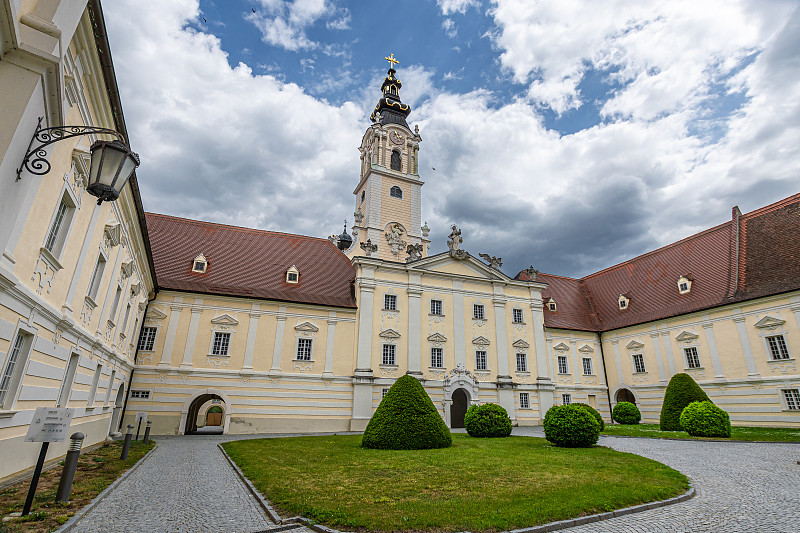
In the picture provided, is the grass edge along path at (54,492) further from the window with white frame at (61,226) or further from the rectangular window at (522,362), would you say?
the rectangular window at (522,362)

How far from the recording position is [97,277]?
1262 cm

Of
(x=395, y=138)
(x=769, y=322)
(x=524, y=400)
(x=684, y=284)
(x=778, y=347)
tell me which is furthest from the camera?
(x=395, y=138)

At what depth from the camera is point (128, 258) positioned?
15.8 meters

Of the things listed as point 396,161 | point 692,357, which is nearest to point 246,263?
point 396,161

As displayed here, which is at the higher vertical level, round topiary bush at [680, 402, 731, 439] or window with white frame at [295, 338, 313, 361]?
window with white frame at [295, 338, 313, 361]

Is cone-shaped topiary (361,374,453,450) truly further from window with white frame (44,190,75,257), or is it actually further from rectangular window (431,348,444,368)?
rectangular window (431,348,444,368)

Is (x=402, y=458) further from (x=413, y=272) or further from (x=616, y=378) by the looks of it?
(x=616, y=378)

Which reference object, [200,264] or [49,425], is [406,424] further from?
[200,264]

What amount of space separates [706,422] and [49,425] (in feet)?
77.3

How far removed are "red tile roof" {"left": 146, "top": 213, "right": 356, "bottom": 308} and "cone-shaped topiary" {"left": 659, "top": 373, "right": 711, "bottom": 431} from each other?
771 inches

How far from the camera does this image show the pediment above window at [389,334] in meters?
27.5

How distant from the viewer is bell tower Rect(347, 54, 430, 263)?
3684 cm

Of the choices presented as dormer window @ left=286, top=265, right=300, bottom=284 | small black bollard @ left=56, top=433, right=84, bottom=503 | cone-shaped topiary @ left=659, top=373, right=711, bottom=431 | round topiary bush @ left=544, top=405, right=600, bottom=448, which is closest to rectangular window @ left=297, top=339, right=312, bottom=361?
dormer window @ left=286, top=265, right=300, bottom=284

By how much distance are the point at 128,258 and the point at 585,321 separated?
33.5 m
